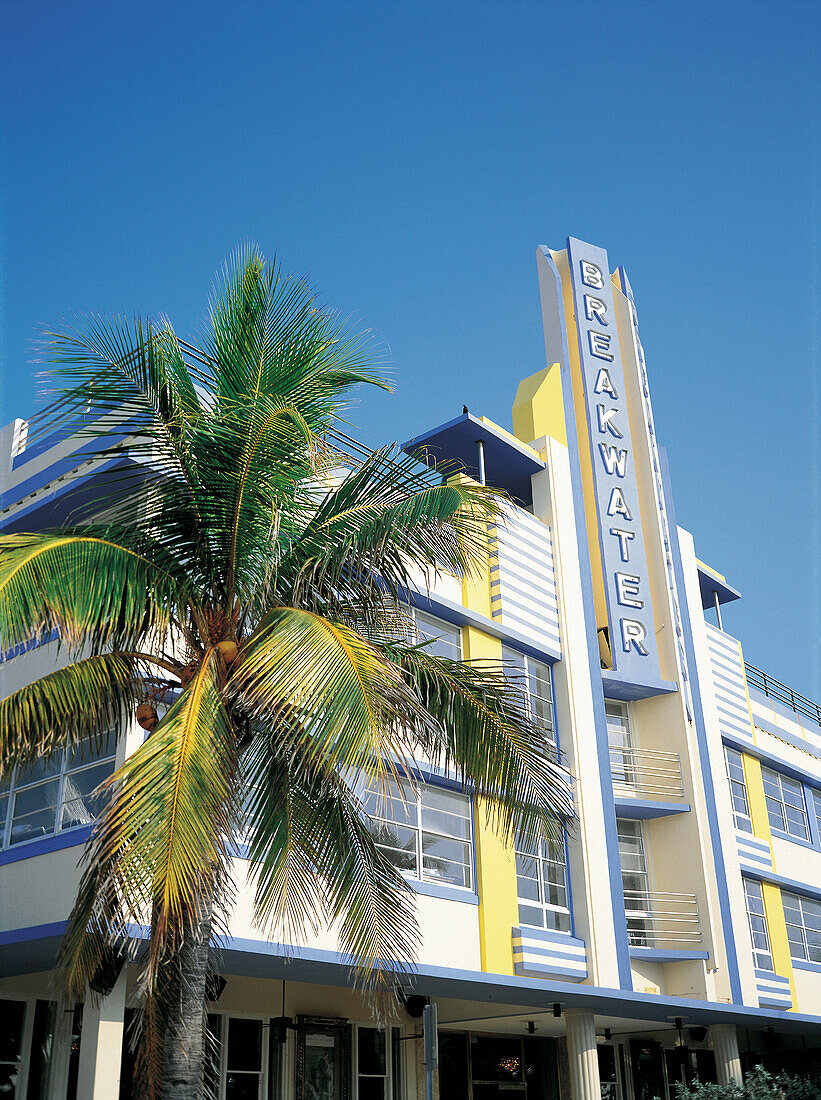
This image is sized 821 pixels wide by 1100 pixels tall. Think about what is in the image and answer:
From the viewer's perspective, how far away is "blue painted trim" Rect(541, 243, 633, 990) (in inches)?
822

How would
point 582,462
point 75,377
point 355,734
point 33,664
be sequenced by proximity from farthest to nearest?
point 582,462
point 33,664
point 75,377
point 355,734

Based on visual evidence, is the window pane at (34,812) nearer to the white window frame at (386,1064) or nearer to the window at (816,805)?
the white window frame at (386,1064)

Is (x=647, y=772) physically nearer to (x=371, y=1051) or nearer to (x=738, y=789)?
(x=738, y=789)

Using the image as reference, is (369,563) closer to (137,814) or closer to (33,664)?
(137,814)

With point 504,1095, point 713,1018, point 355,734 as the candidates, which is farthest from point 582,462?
point 355,734

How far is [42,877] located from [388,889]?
5511 millimetres

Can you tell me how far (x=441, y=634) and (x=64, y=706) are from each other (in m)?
11.4

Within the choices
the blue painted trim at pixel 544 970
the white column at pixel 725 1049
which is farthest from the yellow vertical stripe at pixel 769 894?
the blue painted trim at pixel 544 970

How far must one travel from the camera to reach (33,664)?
Answer: 15.7 m

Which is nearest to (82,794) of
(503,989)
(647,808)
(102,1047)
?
(102,1047)

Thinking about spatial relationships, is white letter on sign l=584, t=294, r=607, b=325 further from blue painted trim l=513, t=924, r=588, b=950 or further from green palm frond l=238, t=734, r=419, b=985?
green palm frond l=238, t=734, r=419, b=985

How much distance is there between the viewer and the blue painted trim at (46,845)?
13.6m

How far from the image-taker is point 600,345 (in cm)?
2748

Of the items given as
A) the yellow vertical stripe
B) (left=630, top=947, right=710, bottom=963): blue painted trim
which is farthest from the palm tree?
the yellow vertical stripe
